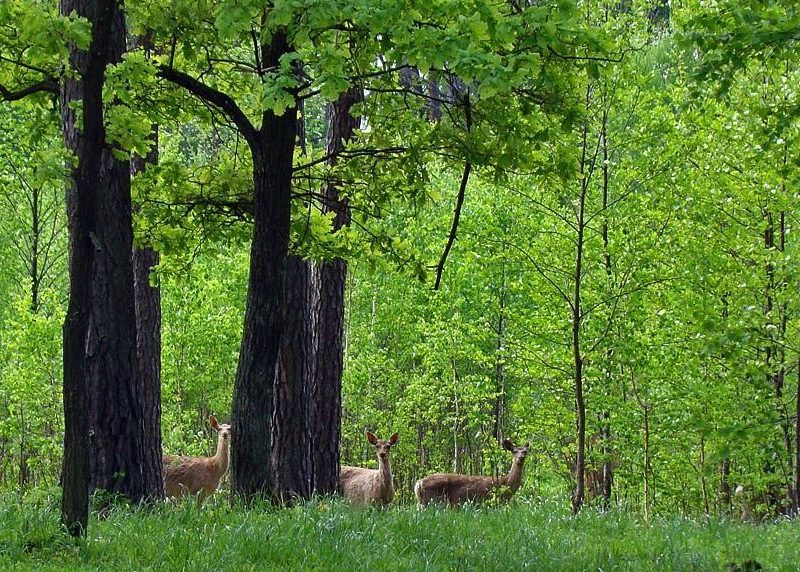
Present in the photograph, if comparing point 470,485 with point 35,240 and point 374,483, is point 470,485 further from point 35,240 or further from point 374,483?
point 35,240

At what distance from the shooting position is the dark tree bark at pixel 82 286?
290 inches

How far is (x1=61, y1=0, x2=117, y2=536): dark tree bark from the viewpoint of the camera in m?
7.36

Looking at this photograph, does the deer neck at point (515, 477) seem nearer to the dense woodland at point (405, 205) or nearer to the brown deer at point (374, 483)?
the dense woodland at point (405, 205)

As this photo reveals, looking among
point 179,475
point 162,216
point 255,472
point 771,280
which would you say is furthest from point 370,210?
point 771,280

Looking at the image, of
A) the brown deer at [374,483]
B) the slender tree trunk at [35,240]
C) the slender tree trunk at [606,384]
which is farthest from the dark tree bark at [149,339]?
the slender tree trunk at [35,240]

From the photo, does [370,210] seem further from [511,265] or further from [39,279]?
[39,279]

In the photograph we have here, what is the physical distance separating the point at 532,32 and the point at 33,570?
17.4 ft

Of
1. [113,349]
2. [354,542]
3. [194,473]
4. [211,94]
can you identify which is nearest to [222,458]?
[194,473]

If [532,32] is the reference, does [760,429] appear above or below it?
below

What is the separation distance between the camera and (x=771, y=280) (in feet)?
62.0

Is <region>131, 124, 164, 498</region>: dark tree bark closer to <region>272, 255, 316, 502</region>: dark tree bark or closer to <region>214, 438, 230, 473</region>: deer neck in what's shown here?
<region>272, 255, 316, 502</region>: dark tree bark

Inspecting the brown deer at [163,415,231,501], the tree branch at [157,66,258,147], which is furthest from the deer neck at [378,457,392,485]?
the tree branch at [157,66,258,147]

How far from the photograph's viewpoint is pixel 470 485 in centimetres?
2136

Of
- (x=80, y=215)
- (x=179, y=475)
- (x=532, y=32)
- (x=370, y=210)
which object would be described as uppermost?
(x=532, y=32)
